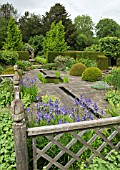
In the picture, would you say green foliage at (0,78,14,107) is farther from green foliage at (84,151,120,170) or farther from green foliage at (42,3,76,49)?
green foliage at (42,3,76,49)

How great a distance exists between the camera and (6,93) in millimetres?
5770

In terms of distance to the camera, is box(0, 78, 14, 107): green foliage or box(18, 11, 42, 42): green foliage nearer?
box(0, 78, 14, 107): green foliage

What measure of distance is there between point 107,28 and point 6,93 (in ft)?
105

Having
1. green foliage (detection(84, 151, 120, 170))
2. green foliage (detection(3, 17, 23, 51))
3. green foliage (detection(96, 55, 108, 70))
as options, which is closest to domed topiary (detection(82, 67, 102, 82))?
green foliage (detection(96, 55, 108, 70))

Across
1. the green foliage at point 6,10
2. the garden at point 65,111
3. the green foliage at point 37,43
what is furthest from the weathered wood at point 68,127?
the green foliage at point 6,10

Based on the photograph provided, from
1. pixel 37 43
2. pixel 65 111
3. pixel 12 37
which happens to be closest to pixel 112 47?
pixel 12 37

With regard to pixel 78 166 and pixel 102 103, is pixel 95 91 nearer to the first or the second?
pixel 102 103

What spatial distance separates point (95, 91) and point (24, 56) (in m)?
11.7

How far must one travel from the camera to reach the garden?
95.5 inches

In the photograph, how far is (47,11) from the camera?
105ft

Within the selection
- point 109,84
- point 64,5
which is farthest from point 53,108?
point 64,5

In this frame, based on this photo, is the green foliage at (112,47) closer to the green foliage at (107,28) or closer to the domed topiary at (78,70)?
the domed topiary at (78,70)

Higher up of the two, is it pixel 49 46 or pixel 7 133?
pixel 49 46

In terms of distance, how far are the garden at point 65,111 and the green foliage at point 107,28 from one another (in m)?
16.5
